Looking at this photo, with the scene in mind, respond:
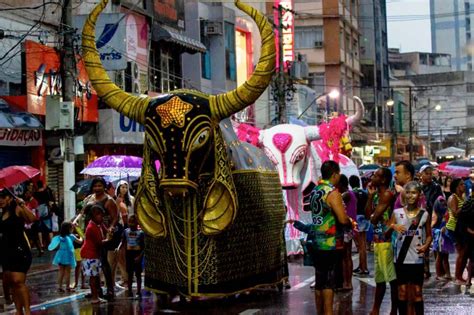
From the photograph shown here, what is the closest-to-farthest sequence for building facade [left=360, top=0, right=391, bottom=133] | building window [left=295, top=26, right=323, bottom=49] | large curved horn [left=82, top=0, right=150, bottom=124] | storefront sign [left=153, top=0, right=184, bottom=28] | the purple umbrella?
large curved horn [left=82, top=0, right=150, bottom=124] → the purple umbrella → storefront sign [left=153, top=0, right=184, bottom=28] → building window [left=295, top=26, right=323, bottom=49] → building facade [left=360, top=0, right=391, bottom=133]

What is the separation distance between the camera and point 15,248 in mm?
10734

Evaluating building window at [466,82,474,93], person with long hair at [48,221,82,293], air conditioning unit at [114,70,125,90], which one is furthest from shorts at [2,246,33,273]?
building window at [466,82,474,93]

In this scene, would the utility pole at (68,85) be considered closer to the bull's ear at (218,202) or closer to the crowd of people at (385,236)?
the bull's ear at (218,202)

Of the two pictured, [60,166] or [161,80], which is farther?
[161,80]

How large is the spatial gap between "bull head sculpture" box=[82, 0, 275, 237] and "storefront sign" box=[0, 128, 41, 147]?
13270 mm

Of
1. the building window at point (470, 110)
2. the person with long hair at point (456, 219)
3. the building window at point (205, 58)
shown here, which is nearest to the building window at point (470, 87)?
the building window at point (470, 110)

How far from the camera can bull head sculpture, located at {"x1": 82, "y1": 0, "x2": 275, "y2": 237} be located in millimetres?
10945

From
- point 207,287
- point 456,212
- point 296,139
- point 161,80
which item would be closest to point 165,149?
point 207,287

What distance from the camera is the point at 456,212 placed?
13922 mm

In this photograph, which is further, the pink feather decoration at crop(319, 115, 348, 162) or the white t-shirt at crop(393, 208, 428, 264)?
the pink feather decoration at crop(319, 115, 348, 162)

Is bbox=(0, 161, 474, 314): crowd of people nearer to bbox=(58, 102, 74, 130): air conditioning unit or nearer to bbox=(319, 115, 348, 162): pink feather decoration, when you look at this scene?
bbox=(319, 115, 348, 162): pink feather decoration

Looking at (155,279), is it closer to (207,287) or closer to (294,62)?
(207,287)

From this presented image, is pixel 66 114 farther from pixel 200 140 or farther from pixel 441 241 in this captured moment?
pixel 200 140

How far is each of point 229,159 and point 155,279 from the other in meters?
1.73
